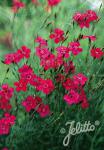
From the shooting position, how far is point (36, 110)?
2914 mm

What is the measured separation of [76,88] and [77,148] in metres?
0.42

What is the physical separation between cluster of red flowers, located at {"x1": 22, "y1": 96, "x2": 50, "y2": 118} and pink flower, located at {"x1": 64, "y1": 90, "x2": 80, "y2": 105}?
18 cm

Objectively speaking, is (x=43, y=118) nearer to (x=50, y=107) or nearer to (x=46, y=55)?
(x=50, y=107)

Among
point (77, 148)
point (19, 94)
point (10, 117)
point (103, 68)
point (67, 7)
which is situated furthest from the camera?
point (67, 7)

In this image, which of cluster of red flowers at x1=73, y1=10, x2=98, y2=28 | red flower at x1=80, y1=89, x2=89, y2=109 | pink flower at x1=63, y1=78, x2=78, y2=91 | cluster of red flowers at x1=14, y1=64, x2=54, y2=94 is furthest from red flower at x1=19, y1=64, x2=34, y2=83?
cluster of red flowers at x1=73, y1=10, x2=98, y2=28

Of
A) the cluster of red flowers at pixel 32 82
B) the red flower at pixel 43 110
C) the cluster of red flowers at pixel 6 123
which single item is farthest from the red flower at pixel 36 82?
the cluster of red flowers at pixel 6 123

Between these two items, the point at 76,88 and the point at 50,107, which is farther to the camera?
the point at 50,107

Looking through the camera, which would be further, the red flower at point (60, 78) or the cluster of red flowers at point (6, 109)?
the red flower at point (60, 78)

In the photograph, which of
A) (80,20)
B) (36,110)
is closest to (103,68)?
(80,20)

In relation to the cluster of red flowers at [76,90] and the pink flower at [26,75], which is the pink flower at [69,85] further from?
the pink flower at [26,75]

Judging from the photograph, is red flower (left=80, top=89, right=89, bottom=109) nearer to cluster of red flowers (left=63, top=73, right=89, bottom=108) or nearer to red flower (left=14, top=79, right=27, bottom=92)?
cluster of red flowers (left=63, top=73, right=89, bottom=108)

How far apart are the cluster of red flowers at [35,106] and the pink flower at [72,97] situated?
178 millimetres

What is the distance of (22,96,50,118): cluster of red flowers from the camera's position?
9.30 ft

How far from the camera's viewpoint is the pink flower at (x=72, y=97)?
275 cm
